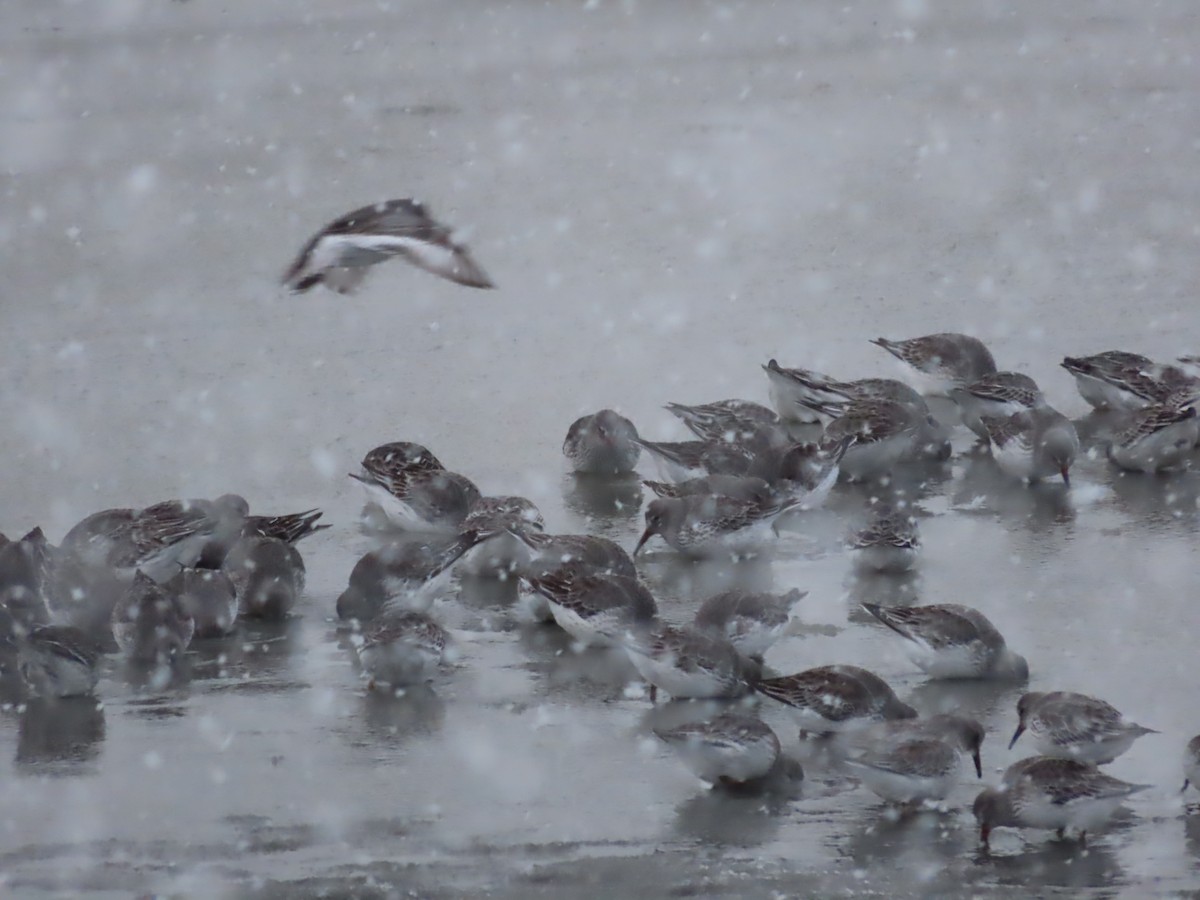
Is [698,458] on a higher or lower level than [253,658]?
higher

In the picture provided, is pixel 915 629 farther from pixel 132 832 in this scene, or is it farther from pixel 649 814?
pixel 132 832

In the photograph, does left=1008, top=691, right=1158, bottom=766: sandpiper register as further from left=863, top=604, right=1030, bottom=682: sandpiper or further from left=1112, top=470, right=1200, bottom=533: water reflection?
left=1112, top=470, right=1200, bottom=533: water reflection

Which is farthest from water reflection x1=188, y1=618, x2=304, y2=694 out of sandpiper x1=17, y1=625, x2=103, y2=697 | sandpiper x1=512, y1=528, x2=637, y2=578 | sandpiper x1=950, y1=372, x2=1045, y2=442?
sandpiper x1=950, y1=372, x2=1045, y2=442

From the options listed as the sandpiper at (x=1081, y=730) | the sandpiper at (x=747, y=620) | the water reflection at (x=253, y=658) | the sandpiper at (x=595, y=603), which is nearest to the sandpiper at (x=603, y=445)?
the sandpiper at (x=595, y=603)

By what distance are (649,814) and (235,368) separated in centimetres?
708

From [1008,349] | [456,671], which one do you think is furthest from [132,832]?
[1008,349]

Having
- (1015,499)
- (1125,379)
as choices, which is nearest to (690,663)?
(1015,499)

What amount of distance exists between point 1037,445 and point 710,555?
7.46 feet

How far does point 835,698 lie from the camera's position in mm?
7062

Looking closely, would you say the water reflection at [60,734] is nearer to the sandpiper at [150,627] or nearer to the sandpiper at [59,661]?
the sandpiper at [59,661]

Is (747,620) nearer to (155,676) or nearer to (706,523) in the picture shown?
(706,523)

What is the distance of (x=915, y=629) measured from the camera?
7.82m

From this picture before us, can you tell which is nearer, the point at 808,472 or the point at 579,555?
the point at 579,555

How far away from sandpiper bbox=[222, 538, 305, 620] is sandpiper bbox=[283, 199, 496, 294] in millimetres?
1874
